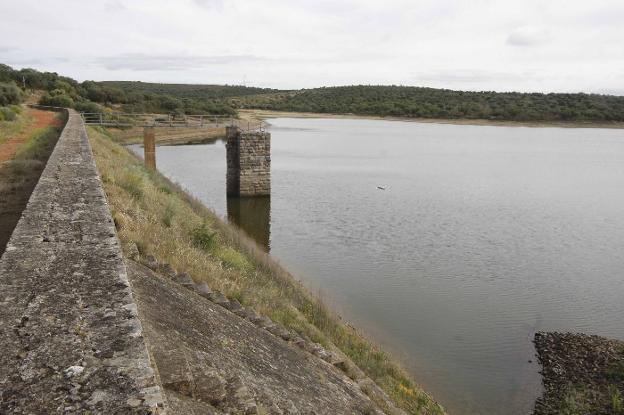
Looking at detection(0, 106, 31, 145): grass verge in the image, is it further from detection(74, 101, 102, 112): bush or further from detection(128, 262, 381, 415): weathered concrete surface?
detection(74, 101, 102, 112): bush

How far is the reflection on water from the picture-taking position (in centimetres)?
1800

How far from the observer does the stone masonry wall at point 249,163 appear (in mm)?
23266

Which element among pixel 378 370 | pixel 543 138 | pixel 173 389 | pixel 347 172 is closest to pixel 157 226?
pixel 378 370

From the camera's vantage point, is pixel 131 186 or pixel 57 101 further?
pixel 57 101

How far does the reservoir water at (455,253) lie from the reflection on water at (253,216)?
101mm

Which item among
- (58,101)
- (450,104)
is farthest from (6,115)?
(450,104)

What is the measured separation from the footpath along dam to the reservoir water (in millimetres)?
3265

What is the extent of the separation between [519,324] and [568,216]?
11.7m

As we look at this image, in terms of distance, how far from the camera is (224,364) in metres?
4.56

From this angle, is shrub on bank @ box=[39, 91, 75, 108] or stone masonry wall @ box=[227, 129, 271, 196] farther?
shrub on bank @ box=[39, 91, 75, 108]

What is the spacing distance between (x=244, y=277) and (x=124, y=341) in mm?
6578

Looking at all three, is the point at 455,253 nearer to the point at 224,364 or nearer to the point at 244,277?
the point at 244,277

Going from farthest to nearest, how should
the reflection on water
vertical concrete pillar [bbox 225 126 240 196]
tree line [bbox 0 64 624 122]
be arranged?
tree line [bbox 0 64 624 122] < vertical concrete pillar [bbox 225 126 240 196] < the reflection on water

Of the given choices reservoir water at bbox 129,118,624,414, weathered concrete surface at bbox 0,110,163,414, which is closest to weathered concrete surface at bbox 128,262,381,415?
weathered concrete surface at bbox 0,110,163,414
